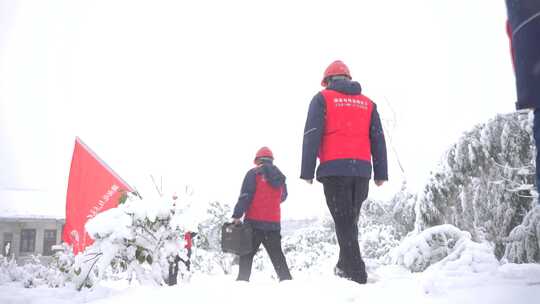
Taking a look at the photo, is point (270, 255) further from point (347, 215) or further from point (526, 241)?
point (526, 241)

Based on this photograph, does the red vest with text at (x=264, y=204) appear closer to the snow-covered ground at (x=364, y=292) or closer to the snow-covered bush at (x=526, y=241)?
the snow-covered ground at (x=364, y=292)

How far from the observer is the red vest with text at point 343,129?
12.1ft

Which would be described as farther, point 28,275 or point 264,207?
point 28,275

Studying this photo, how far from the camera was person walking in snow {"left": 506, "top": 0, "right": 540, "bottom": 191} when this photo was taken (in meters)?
1.46

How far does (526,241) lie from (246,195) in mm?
4099

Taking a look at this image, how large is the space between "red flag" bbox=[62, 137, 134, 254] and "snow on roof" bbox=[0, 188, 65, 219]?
2607 centimetres

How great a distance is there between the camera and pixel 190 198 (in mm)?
3900

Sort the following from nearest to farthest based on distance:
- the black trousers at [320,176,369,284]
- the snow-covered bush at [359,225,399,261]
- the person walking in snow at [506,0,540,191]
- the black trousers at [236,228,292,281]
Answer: the person walking in snow at [506,0,540,191] < the black trousers at [320,176,369,284] < the black trousers at [236,228,292,281] < the snow-covered bush at [359,225,399,261]

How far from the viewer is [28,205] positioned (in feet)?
108

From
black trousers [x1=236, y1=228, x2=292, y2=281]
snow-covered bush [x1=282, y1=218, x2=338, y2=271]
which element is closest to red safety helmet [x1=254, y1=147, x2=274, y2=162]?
black trousers [x1=236, y1=228, x2=292, y2=281]

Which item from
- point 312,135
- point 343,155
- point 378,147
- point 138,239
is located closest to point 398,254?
point 378,147

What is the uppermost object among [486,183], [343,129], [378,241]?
[343,129]

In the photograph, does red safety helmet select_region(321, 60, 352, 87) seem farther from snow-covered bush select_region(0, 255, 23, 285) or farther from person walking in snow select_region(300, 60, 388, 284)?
snow-covered bush select_region(0, 255, 23, 285)

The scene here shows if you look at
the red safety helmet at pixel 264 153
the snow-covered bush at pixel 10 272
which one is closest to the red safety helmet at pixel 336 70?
the red safety helmet at pixel 264 153
